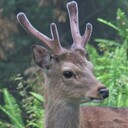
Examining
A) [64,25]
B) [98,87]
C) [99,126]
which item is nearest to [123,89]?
[99,126]

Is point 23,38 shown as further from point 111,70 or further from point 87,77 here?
point 87,77

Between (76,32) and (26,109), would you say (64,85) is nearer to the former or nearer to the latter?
(76,32)

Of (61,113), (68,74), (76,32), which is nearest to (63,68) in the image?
(68,74)

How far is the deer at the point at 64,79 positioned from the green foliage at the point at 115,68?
123cm

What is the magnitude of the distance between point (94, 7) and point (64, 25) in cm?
97

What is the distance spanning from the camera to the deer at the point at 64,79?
893 centimetres

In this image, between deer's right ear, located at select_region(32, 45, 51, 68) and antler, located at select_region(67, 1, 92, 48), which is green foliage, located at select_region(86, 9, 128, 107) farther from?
deer's right ear, located at select_region(32, 45, 51, 68)

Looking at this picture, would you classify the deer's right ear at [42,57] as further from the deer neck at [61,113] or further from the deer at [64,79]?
the deer neck at [61,113]

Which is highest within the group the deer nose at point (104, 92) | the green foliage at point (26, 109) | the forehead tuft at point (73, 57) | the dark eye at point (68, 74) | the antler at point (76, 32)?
the antler at point (76, 32)

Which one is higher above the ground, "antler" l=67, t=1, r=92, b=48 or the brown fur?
"antler" l=67, t=1, r=92, b=48

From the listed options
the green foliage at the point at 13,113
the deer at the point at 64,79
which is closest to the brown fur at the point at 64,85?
the deer at the point at 64,79

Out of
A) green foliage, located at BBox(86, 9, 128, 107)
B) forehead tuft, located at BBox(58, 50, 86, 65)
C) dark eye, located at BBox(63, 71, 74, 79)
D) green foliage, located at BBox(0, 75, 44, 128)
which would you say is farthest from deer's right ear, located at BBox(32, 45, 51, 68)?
green foliage, located at BBox(86, 9, 128, 107)

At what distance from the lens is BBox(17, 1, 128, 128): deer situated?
8930 millimetres

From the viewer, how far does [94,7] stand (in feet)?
77.1
